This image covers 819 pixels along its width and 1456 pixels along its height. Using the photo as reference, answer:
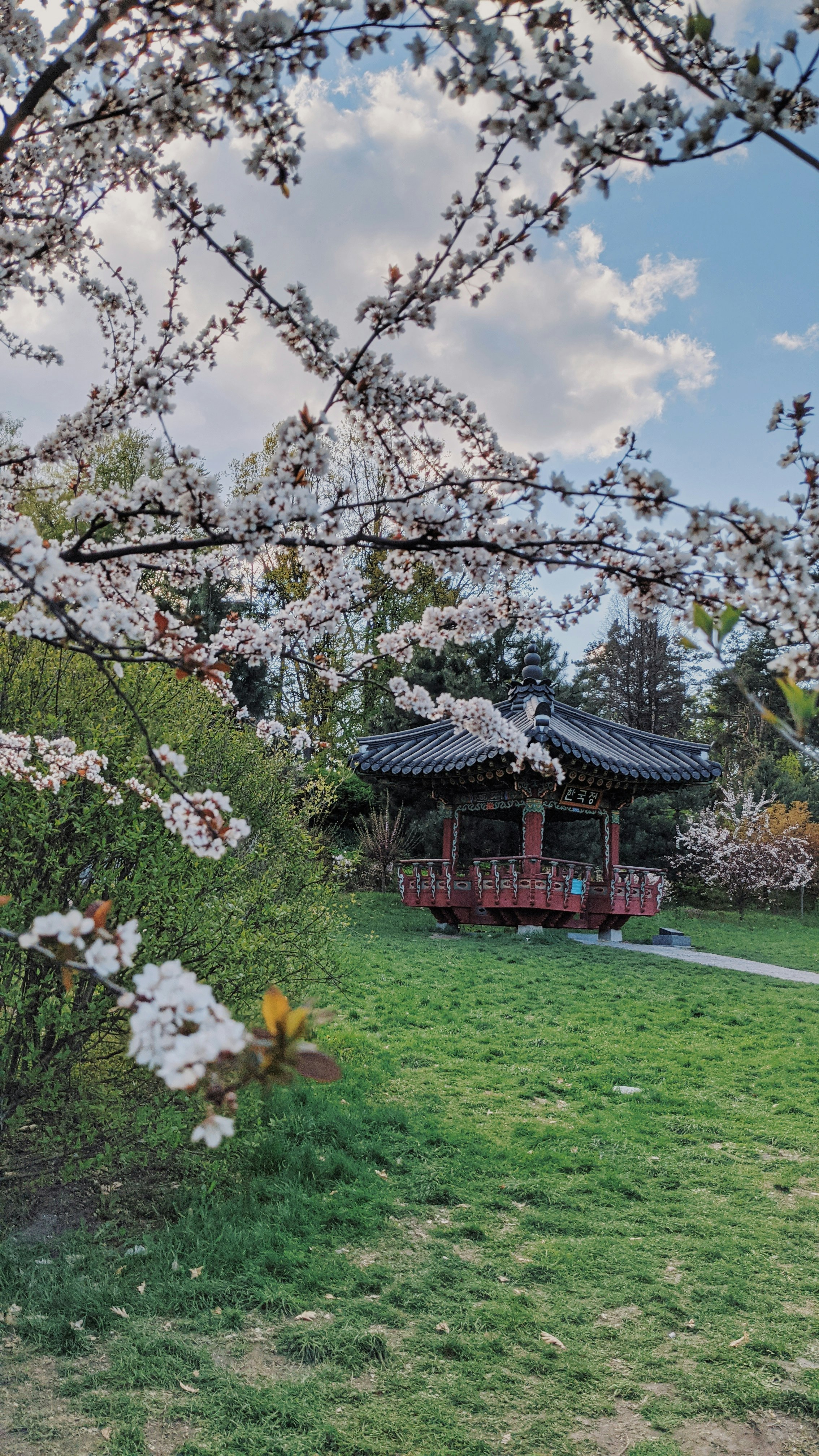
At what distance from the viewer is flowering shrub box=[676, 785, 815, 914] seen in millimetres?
19641

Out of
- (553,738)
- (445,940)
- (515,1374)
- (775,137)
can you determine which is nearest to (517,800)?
(553,738)

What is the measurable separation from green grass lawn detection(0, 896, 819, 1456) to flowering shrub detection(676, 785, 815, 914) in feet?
46.4

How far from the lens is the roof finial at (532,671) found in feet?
46.1

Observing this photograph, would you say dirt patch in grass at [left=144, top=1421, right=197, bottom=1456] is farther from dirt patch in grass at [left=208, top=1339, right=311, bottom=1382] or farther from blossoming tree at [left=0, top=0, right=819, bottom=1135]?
blossoming tree at [left=0, top=0, right=819, bottom=1135]

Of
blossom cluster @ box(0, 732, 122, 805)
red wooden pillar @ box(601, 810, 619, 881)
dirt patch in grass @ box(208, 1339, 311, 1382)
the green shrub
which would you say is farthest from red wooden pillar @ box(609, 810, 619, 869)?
dirt patch in grass @ box(208, 1339, 311, 1382)

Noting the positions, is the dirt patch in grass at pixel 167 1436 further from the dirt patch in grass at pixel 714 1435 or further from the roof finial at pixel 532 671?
the roof finial at pixel 532 671

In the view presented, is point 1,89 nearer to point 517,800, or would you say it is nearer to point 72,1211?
point 72,1211

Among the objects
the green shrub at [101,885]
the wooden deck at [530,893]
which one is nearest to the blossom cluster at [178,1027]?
the green shrub at [101,885]

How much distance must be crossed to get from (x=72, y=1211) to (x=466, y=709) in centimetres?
281

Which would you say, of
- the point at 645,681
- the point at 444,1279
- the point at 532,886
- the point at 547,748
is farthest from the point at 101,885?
A: the point at 645,681

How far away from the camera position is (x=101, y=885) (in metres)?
3.83

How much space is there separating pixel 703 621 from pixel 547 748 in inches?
442

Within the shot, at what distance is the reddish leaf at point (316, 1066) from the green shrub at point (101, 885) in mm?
2695

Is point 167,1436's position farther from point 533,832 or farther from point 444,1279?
point 533,832
